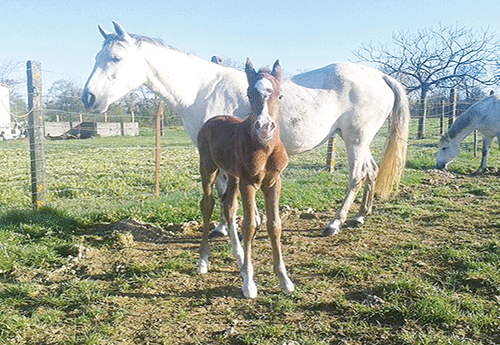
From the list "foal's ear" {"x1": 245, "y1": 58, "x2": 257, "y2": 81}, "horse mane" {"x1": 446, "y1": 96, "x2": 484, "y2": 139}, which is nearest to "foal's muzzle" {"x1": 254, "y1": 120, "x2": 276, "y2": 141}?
"foal's ear" {"x1": 245, "y1": 58, "x2": 257, "y2": 81}

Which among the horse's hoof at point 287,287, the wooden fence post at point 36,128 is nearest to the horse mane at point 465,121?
the horse's hoof at point 287,287

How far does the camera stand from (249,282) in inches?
120

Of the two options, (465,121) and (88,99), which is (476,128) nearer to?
(465,121)

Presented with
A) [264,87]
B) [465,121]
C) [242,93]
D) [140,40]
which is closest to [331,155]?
[465,121]

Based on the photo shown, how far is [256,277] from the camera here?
3441 mm

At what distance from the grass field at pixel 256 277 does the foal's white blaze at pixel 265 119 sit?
124 cm

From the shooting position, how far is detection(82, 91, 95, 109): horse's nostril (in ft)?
13.7

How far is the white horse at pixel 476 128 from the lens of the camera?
30.9 feet

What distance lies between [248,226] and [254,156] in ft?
1.86

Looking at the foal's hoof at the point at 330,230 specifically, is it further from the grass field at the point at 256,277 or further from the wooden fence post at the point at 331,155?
the wooden fence post at the point at 331,155

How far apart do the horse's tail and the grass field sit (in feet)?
1.61

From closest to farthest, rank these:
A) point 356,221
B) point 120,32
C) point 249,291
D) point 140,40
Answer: point 249,291
point 120,32
point 140,40
point 356,221

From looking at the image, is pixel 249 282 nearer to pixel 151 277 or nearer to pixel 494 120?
pixel 151 277

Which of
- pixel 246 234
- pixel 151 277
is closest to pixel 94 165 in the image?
pixel 151 277
